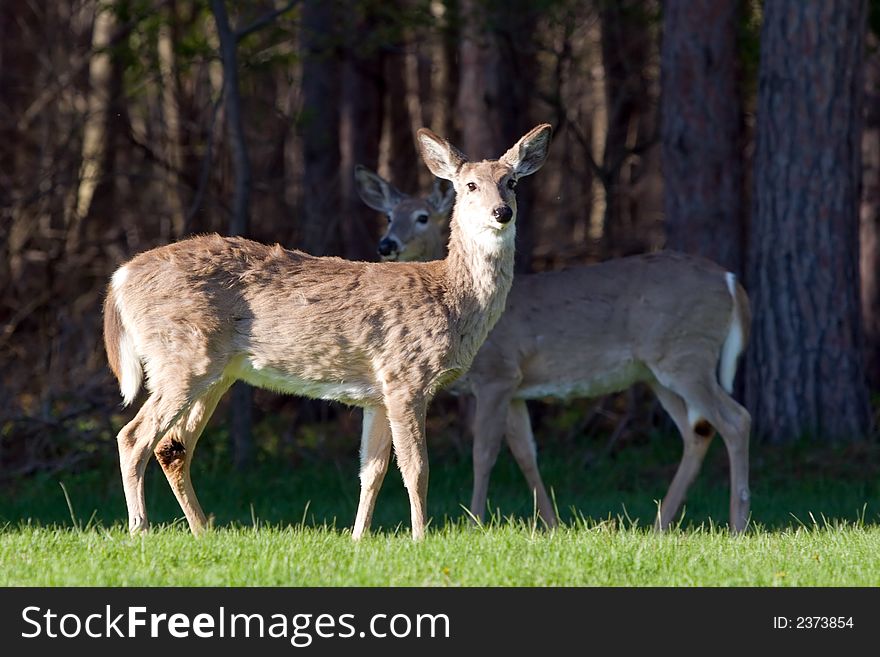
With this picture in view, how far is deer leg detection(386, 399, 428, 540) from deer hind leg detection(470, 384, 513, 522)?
161 centimetres

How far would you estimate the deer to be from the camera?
6.79 meters

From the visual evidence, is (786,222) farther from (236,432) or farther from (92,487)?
(92,487)

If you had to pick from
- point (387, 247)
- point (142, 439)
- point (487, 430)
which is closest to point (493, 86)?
point (387, 247)

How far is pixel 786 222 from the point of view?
10406 mm

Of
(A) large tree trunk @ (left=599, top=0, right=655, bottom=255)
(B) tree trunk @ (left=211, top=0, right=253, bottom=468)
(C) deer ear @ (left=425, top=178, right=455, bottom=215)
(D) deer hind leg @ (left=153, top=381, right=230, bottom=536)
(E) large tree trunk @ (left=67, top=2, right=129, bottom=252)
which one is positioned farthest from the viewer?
(E) large tree trunk @ (left=67, top=2, right=129, bottom=252)

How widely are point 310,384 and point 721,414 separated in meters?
2.88

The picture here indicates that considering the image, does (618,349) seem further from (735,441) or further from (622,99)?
(622,99)

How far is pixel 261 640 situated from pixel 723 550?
7.75 feet

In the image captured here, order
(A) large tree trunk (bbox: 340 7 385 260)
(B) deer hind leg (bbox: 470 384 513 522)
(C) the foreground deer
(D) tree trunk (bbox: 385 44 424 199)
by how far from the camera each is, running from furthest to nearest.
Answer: (D) tree trunk (bbox: 385 44 424 199) → (A) large tree trunk (bbox: 340 7 385 260) → (C) the foreground deer → (B) deer hind leg (bbox: 470 384 513 522)

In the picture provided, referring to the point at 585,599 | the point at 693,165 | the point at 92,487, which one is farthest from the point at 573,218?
the point at 585,599

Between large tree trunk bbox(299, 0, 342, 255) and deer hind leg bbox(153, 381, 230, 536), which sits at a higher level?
large tree trunk bbox(299, 0, 342, 255)

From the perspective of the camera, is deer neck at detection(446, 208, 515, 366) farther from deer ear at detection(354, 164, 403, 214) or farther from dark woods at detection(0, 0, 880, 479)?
dark woods at detection(0, 0, 880, 479)

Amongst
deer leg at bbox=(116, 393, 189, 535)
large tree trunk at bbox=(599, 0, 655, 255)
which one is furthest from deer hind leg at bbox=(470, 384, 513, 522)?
large tree trunk at bbox=(599, 0, 655, 255)

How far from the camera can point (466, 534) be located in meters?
6.50
